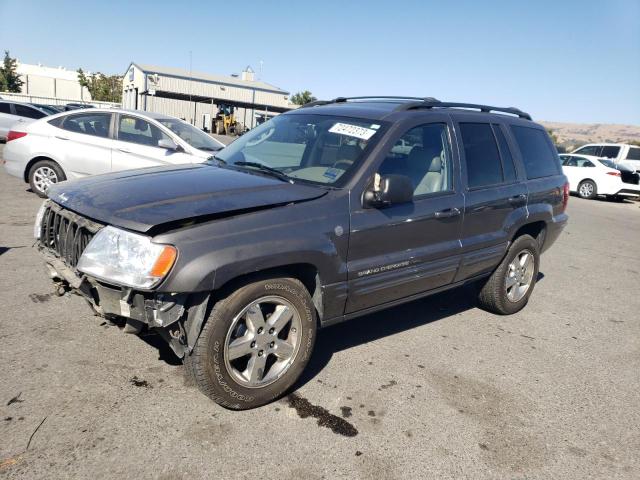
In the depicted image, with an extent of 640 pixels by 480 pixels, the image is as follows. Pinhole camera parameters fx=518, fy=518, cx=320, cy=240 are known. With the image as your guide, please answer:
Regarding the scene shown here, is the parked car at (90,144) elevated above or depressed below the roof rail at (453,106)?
below

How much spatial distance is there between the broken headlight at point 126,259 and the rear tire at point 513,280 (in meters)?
3.40

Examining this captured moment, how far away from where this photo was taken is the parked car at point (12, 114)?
1817cm

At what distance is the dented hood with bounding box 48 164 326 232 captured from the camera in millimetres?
2871

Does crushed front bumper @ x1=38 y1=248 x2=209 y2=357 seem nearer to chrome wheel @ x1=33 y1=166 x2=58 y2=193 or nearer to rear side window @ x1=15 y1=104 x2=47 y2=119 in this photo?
chrome wheel @ x1=33 y1=166 x2=58 y2=193

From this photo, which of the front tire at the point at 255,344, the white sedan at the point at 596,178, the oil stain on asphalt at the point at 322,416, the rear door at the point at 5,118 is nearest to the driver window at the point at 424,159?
the front tire at the point at 255,344

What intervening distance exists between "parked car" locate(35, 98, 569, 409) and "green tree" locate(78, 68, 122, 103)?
71.0 metres

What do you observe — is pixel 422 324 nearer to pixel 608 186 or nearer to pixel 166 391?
pixel 166 391

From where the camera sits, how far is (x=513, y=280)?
519cm

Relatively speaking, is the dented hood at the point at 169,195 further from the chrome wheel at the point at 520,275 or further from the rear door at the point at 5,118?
the rear door at the point at 5,118

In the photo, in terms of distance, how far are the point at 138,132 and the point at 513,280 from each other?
A: 6296 millimetres

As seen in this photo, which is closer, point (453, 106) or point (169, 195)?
point (169, 195)

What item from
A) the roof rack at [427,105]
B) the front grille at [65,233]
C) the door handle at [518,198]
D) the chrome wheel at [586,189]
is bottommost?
the chrome wheel at [586,189]

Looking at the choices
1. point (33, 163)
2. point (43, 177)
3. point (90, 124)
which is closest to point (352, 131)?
point (90, 124)

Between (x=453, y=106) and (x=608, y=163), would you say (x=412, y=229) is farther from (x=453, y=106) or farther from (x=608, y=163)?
(x=608, y=163)
